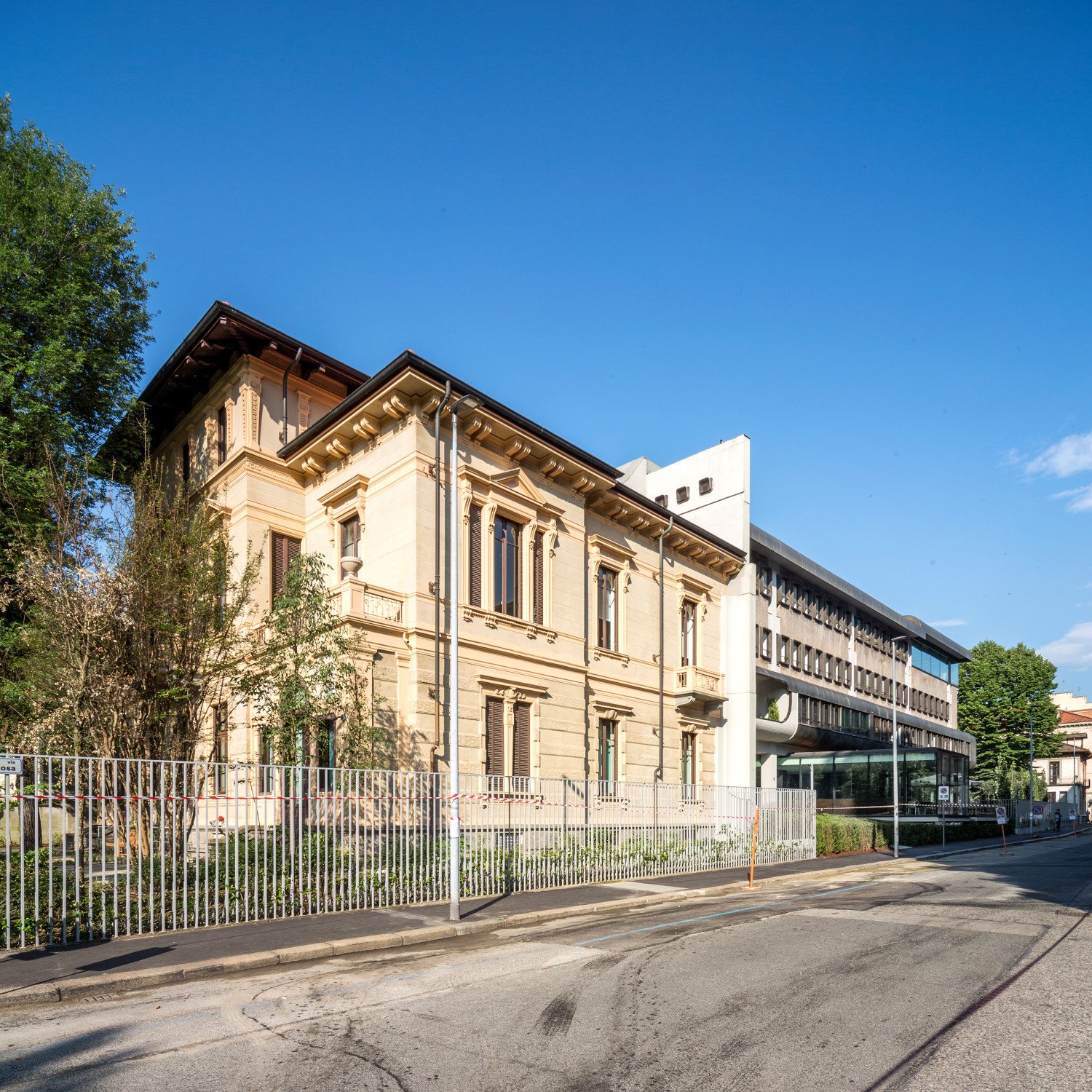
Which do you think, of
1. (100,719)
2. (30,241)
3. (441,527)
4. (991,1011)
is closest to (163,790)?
(100,719)

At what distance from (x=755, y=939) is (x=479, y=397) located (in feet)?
48.0

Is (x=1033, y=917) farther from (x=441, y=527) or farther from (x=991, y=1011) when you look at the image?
(x=441, y=527)

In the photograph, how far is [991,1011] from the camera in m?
7.98

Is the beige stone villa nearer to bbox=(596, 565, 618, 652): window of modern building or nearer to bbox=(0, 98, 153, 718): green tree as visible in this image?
bbox=(596, 565, 618, 652): window of modern building

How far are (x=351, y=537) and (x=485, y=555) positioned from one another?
13.0 ft

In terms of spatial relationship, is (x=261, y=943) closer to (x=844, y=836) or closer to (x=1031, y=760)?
(x=844, y=836)

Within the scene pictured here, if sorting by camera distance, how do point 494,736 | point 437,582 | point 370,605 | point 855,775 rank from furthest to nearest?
point 855,775 → point 494,736 → point 437,582 → point 370,605

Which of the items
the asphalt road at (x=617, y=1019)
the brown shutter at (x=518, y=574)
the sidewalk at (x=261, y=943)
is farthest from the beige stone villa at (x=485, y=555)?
the asphalt road at (x=617, y=1019)

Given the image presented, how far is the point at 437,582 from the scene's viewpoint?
2178cm

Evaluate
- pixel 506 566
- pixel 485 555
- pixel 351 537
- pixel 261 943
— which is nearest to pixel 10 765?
pixel 261 943

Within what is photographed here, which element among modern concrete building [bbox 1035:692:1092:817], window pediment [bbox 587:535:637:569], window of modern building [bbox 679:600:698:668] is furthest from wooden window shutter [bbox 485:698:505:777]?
modern concrete building [bbox 1035:692:1092:817]

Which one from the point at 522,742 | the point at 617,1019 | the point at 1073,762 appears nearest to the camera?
the point at 617,1019

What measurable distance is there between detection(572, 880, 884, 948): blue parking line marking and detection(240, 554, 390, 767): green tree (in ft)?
25.1

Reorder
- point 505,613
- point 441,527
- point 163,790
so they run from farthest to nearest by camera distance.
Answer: point 505,613
point 441,527
point 163,790
